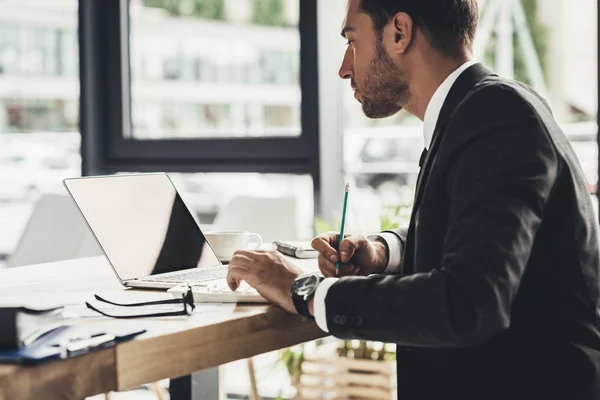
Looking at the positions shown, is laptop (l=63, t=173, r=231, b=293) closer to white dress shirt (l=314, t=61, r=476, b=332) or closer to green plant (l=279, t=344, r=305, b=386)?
white dress shirt (l=314, t=61, r=476, b=332)

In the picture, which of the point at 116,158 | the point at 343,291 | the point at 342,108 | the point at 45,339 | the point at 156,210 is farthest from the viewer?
the point at 116,158

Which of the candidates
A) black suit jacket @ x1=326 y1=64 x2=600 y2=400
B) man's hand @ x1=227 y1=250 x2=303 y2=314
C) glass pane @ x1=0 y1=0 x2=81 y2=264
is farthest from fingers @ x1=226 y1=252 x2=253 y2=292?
glass pane @ x1=0 y1=0 x2=81 y2=264

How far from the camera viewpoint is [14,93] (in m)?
4.68

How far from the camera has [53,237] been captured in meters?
3.26

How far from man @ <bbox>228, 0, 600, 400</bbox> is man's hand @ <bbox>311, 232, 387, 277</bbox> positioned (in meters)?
0.21

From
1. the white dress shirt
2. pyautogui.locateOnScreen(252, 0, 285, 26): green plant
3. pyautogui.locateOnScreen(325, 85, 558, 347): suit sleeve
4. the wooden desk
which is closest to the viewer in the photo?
the wooden desk

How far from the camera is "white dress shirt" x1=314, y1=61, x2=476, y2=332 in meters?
1.42

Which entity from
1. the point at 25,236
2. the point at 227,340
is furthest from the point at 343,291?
the point at 25,236

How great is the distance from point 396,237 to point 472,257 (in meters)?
0.71

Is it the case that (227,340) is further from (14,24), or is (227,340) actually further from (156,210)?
(14,24)

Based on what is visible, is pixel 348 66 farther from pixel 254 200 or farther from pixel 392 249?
pixel 254 200

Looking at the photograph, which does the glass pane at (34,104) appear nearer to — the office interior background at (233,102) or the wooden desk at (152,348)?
the office interior background at (233,102)

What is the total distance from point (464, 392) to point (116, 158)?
3406mm

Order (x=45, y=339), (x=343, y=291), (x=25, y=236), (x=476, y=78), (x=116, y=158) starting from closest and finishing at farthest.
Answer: (x=45, y=339)
(x=343, y=291)
(x=476, y=78)
(x=25, y=236)
(x=116, y=158)
